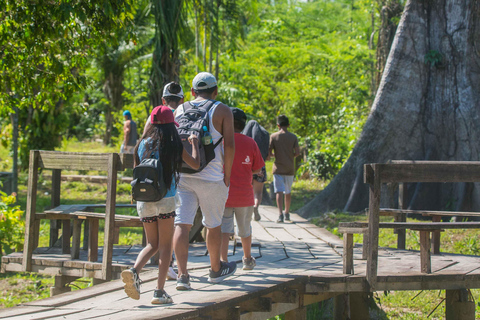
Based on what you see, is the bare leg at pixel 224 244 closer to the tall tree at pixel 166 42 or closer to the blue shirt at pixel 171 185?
the blue shirt at pixel 171 185

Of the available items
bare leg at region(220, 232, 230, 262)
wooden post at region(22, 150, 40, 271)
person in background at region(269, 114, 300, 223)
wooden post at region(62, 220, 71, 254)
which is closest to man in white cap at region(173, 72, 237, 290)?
bare leg at region(220, 232, 230, 262)

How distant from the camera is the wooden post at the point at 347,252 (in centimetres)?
598

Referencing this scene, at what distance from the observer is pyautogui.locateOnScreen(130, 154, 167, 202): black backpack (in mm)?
4746

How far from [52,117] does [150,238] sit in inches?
582

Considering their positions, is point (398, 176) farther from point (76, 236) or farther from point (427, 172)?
point (76, 236)

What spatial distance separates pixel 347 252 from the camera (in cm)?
602

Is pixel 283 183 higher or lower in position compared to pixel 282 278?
higher

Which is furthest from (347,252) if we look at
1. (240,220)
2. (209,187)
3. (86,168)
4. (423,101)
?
(423,101)

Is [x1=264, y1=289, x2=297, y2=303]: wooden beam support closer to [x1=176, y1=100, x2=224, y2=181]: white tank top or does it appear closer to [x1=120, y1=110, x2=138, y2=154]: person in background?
[x1=176, y1=100, x2=224, y2=181]: white tank top

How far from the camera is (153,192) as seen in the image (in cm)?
475

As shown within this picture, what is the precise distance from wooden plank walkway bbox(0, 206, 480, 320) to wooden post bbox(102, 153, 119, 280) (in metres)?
0.40

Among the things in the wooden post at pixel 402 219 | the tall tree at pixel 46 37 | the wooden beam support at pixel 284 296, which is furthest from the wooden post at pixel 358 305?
the tall tree at pixel 46 37

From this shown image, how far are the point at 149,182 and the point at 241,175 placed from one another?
1.49m

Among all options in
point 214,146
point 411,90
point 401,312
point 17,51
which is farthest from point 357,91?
point 214,146
